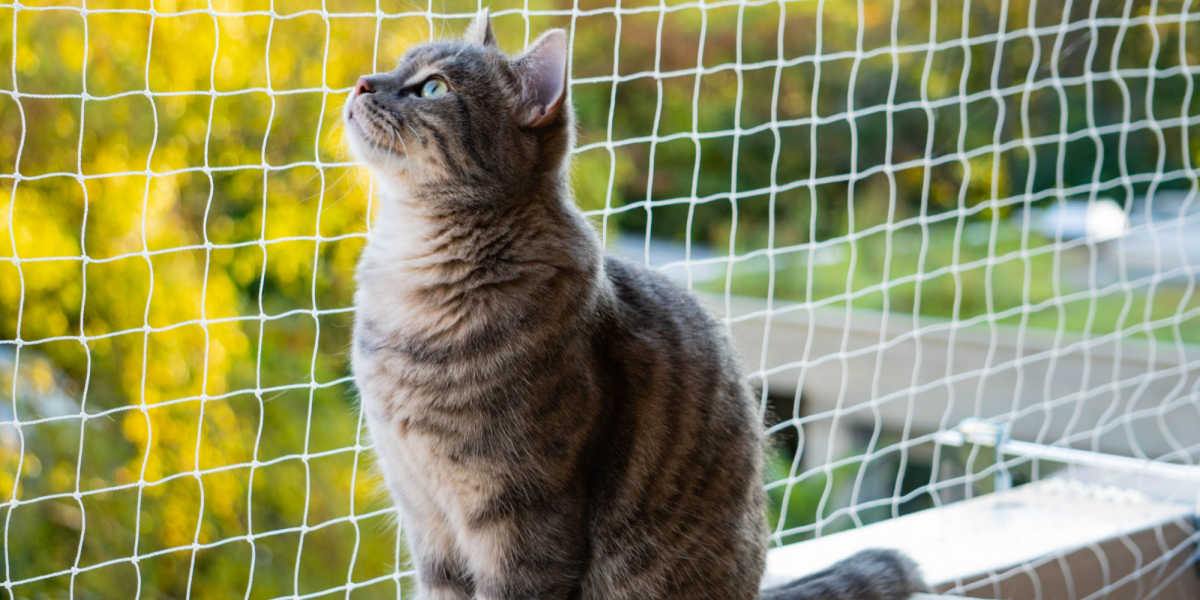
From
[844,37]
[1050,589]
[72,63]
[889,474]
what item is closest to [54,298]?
[72,63]

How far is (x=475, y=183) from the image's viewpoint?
1248mm

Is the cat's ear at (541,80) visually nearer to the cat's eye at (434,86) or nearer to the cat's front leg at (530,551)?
the cat's eye at (434,86)

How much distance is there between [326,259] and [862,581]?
142 centimetres

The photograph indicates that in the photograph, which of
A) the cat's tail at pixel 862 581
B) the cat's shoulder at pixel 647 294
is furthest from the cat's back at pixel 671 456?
the cat's tail at pixel 862 581

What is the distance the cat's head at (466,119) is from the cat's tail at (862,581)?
0.58m

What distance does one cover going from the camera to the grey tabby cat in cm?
121

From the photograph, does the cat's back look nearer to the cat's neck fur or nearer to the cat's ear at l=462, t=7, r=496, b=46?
the cat's neck fur

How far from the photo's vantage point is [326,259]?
257 centimetres

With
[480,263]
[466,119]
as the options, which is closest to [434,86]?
[466,119]

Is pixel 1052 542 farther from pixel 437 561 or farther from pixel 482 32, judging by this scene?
pixel 482 32

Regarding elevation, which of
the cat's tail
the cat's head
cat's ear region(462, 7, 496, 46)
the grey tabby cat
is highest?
cat's ear region(462, 7, 496, 46)

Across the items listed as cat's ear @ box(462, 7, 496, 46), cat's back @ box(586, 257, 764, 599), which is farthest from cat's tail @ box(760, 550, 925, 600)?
cat's ear @ box(462, 7, 496, 46)

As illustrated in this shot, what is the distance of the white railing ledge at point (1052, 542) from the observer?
1.80 metres

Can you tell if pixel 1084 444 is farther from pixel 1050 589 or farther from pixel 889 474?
pixel 1050 589
